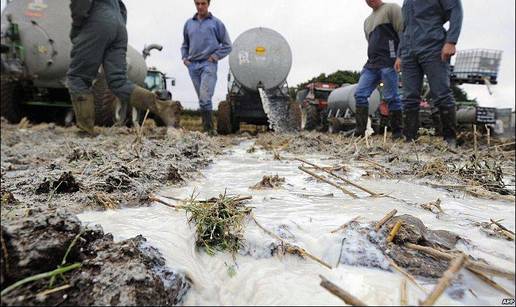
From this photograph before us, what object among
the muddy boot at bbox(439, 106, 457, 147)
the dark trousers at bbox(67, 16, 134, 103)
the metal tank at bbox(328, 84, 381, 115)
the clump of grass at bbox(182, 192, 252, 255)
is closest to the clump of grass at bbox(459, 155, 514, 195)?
the clump of grass at bbox(182, 192, 252, 255)

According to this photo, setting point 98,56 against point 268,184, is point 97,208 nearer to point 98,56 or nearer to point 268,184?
point 268,184

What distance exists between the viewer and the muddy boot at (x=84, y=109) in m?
3.36

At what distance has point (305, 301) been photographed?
599 mm

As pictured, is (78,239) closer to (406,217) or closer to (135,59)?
(406,217)

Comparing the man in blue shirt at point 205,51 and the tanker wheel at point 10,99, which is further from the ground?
the man in blue shirt at point 205,51

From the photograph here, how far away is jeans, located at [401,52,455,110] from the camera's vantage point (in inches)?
124

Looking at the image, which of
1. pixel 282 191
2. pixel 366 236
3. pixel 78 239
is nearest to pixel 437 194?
pixel 282 191

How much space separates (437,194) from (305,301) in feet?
3.25

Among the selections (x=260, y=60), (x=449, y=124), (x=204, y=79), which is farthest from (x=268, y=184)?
(x=260, y=60)

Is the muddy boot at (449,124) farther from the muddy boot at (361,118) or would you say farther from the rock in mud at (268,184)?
the rock in mud at (268,184)

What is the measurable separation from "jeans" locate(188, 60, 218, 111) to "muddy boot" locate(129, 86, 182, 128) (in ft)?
4.12

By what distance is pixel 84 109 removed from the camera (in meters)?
3.42

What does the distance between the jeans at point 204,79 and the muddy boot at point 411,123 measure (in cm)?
255

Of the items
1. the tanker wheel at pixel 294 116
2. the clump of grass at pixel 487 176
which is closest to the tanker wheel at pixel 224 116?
the tanker wheel at pixel 294 116
